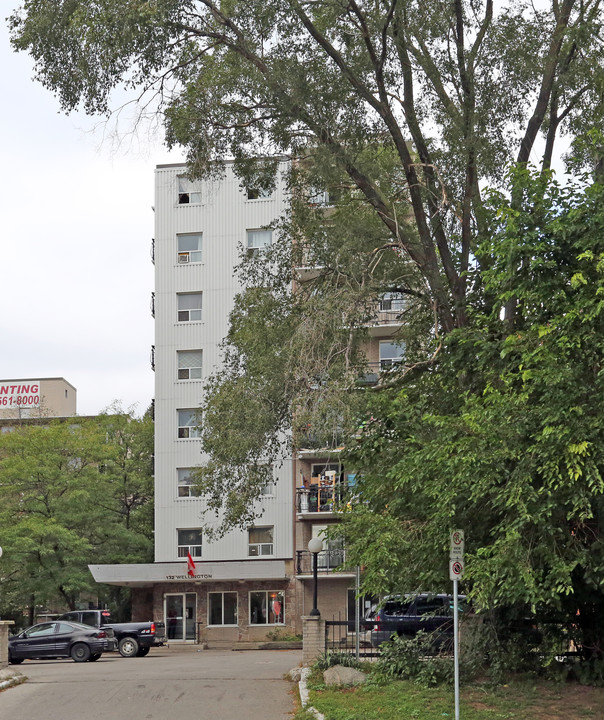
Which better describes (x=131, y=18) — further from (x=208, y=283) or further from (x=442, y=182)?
(x=208, y=283)

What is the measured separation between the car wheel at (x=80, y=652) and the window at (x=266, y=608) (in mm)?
13653

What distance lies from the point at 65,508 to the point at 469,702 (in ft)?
103

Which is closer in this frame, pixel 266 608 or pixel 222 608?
pixel 266 608

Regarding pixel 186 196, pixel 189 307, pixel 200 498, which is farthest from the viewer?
pixel 186 196

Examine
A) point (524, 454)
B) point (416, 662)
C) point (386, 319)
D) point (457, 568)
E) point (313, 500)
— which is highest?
point (386, 319)

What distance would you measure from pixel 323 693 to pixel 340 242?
8.43m

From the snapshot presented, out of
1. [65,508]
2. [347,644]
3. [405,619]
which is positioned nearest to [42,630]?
[65,508]

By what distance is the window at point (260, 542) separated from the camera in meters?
44.8

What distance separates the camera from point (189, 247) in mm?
48031

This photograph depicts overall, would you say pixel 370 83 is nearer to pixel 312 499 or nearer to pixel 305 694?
pixel 305 694

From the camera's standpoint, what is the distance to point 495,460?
46.0ft

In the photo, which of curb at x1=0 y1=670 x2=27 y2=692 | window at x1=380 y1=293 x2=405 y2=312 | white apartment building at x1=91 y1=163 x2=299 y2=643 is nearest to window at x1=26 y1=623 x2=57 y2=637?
curb at x1=0 y1=670 x2=27 y2=692

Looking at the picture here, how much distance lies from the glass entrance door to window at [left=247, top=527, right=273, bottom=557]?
328 centimetres

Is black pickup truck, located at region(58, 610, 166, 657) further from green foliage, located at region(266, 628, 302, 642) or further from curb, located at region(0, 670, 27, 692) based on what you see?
curb, located at region(0, 670, 27, 692)
